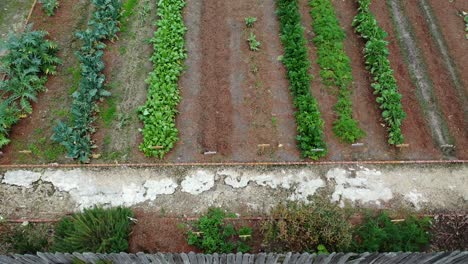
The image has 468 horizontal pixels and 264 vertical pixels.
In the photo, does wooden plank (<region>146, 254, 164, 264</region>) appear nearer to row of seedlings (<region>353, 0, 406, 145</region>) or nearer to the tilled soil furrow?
the tilled soil furrow

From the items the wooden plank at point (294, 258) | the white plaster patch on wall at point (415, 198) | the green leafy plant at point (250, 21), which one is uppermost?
A: the green leafy plant at point (250, 21)

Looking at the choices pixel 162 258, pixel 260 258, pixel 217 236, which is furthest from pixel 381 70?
pixel 162 258

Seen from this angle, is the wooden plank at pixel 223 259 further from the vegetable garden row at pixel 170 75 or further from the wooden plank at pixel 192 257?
the vegetable garden row at pixel 170 75

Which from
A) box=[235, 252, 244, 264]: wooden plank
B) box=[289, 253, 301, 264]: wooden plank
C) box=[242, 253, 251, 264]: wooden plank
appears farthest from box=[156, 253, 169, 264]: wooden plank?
box=[289, 253, 301, 264]: wooden plank

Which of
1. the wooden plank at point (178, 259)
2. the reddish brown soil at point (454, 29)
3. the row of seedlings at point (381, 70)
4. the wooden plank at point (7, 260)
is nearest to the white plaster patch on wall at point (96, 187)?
the wooden plank at point (7, 260)

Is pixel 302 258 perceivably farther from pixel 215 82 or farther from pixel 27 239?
pixel 215 82

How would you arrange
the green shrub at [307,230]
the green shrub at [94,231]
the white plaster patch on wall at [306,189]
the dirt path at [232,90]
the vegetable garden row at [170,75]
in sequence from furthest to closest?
1. the dirt path at [232,90]
2. the vegetable garden row at [170,75]
3. the white plaster patch on wall at [306,189]
4. the green shrub at [307,230]
5. the green shrub at [94,231]

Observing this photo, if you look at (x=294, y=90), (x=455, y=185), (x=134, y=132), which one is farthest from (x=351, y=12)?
(x=134, y=132)
